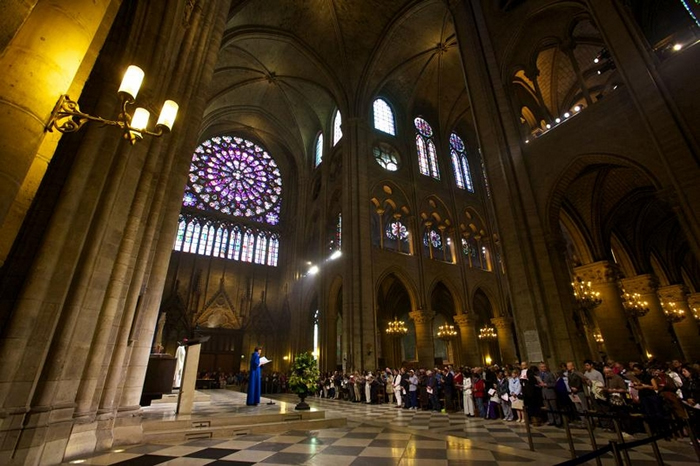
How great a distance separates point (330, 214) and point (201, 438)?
51.8 feet

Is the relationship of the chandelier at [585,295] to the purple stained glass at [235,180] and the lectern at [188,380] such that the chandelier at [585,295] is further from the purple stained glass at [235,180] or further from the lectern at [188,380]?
the purple stained glass at [235,180]

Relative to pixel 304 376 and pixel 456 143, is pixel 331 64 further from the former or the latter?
pixel 304 376

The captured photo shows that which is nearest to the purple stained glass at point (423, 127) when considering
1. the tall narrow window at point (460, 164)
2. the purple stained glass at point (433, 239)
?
the tall narrow window at point (460, 164)

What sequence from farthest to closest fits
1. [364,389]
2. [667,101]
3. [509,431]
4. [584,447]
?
[364,389] < [667,101] < [509,431] < [584,447]

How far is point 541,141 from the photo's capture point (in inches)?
376

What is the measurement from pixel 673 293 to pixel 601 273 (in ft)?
20.1

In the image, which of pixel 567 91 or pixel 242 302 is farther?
pixel 242 302

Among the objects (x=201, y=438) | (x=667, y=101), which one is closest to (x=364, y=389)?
(x=201, y=438)

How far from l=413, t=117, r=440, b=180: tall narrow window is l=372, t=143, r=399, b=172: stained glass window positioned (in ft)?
6.26

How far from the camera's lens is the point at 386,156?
64.5 ft

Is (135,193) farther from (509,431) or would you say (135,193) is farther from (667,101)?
(667,101)

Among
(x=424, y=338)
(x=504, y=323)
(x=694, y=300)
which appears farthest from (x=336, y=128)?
(x=694, y=300)

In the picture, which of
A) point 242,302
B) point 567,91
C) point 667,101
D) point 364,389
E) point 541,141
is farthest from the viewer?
point 242,302

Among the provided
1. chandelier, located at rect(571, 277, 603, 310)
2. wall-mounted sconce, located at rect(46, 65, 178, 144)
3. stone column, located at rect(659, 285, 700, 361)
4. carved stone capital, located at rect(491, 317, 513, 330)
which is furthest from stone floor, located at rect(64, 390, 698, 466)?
carved stone capital, located at rect(491, 317, 513, 330)
